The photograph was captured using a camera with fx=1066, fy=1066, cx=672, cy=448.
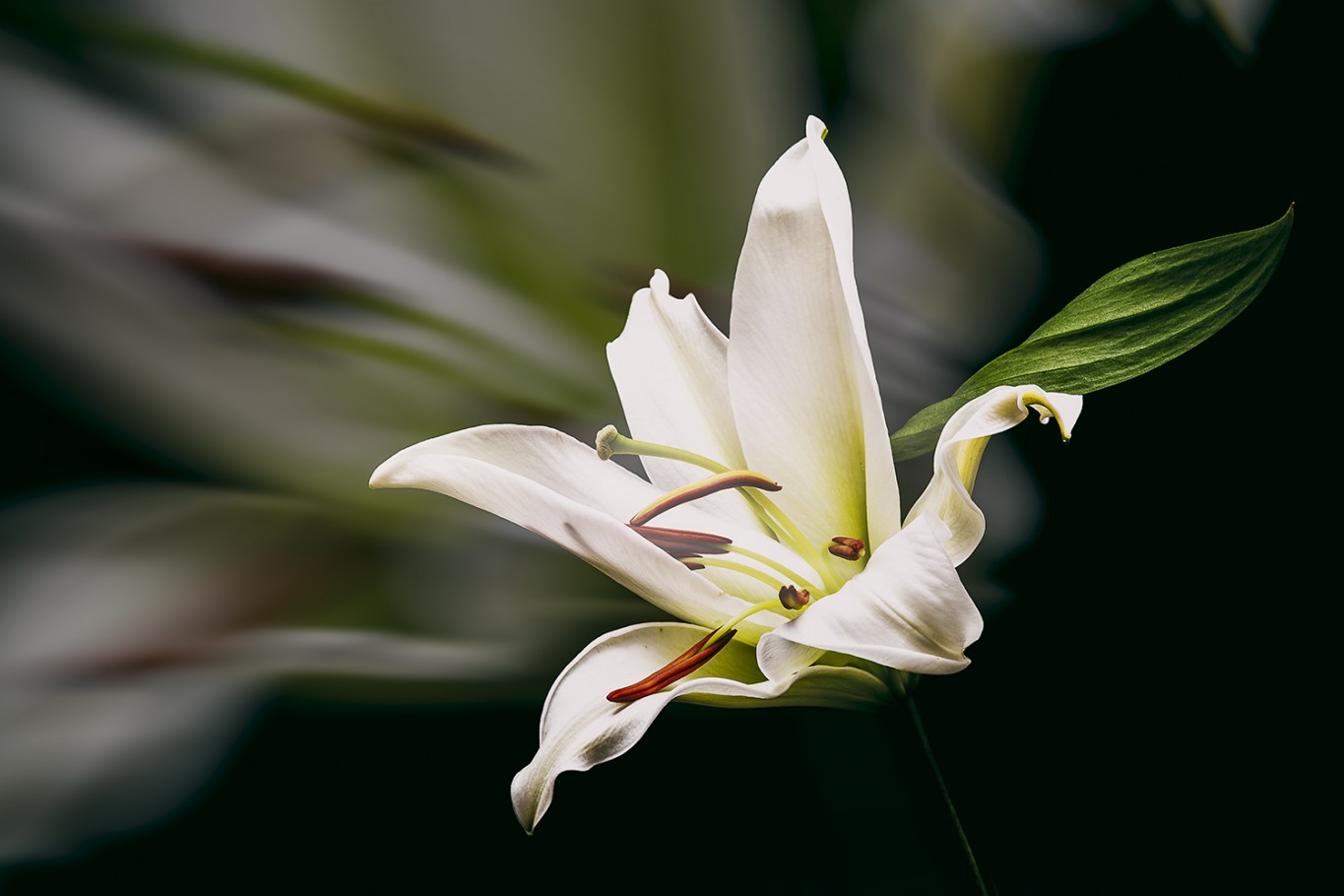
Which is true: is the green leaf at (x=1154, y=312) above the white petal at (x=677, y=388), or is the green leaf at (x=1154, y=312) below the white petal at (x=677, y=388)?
below

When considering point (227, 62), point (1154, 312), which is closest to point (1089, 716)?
point (1154, 312)

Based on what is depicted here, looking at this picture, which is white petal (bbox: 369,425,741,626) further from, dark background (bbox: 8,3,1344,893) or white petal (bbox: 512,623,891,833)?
dark background (bbox: 8,3,1344,893)

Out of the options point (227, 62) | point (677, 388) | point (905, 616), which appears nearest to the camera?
point (905, 616)

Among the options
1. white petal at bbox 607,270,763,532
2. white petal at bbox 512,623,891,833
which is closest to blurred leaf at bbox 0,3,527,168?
white petal at bbox 607,270,763,532

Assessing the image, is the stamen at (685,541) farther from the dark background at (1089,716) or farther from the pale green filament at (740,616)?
the dark background at (1089,716)

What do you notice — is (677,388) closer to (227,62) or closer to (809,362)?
(809,362)

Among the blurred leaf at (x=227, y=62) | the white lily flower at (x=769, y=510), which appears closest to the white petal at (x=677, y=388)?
the white lily flower at (x=769, y=510)
